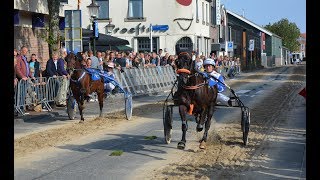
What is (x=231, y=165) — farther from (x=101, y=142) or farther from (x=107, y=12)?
(x=107, y=12)

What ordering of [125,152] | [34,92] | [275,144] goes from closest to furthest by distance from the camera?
[125,152] → [275,144] → [34,92]

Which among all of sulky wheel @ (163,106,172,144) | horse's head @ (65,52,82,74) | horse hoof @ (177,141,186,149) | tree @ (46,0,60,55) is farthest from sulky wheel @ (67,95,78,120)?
tree @ (46,0,60,55)

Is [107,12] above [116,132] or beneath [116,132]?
above

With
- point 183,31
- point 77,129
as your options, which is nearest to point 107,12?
point 183,31

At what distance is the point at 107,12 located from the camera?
168 ft

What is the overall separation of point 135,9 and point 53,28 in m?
26.1

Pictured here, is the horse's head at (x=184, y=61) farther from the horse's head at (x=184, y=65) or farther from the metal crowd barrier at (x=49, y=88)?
the metal crowd barrier at (x=49, y=88)

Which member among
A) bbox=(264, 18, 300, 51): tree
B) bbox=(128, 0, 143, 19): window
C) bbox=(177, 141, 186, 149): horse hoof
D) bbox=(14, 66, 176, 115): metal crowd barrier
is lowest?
bbox=(177, 141, 186, 149): horse hoof

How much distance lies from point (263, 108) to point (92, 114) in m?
5.67

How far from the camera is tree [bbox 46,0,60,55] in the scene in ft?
79.6

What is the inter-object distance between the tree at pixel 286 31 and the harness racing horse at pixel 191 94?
133802 millimetres

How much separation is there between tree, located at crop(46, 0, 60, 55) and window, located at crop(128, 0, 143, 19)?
998 inches

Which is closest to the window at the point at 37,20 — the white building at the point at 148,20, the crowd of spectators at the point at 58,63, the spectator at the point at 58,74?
the crowd of spectators at the point at 58,63

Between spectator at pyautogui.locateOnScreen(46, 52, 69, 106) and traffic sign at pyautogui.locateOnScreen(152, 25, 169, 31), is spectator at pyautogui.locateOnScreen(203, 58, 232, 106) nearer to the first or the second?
spectator at pyautogui.locateOnScreen(46, 52, 69, 106)
